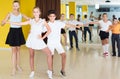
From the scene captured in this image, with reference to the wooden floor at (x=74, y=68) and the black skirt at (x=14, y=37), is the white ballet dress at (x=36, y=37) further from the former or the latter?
the wooden floor at (x=74, y=68)

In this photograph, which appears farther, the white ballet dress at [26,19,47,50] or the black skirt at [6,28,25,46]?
the black skirt at [6,28,25,46]

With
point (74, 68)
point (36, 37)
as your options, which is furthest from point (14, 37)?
point (74, 68)

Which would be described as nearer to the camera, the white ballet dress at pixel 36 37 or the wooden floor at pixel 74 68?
the white ballet dress at pixel 36 37

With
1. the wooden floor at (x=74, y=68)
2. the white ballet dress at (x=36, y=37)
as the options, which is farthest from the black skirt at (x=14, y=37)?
the wooden floor at (x=74, y=68)

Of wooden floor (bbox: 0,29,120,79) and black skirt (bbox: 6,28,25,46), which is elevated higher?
black skirt (bbox: 6,28,25,46)

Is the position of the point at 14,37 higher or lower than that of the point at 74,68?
higher

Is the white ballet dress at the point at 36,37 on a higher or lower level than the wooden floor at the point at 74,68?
higher

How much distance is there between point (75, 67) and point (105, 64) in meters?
1.08

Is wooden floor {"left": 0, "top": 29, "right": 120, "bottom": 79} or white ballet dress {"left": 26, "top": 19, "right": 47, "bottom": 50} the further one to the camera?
wooden floor {"left": 0, "top": 29, "right": 120, "bottom": 79}

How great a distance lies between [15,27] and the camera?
21.8 feet

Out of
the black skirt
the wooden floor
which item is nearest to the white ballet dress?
the black skirt

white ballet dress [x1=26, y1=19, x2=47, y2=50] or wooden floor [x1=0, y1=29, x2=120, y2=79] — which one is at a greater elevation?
white ballet dress [x1=26, y1=19, x2=47, y2=50]

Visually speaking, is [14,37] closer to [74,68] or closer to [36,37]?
[36,37]

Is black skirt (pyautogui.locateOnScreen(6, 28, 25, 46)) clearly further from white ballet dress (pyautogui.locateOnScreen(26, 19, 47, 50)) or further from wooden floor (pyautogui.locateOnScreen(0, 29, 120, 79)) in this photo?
wooden floor (pyautogui.locateOnScreen(0, 29, 120, 79))
